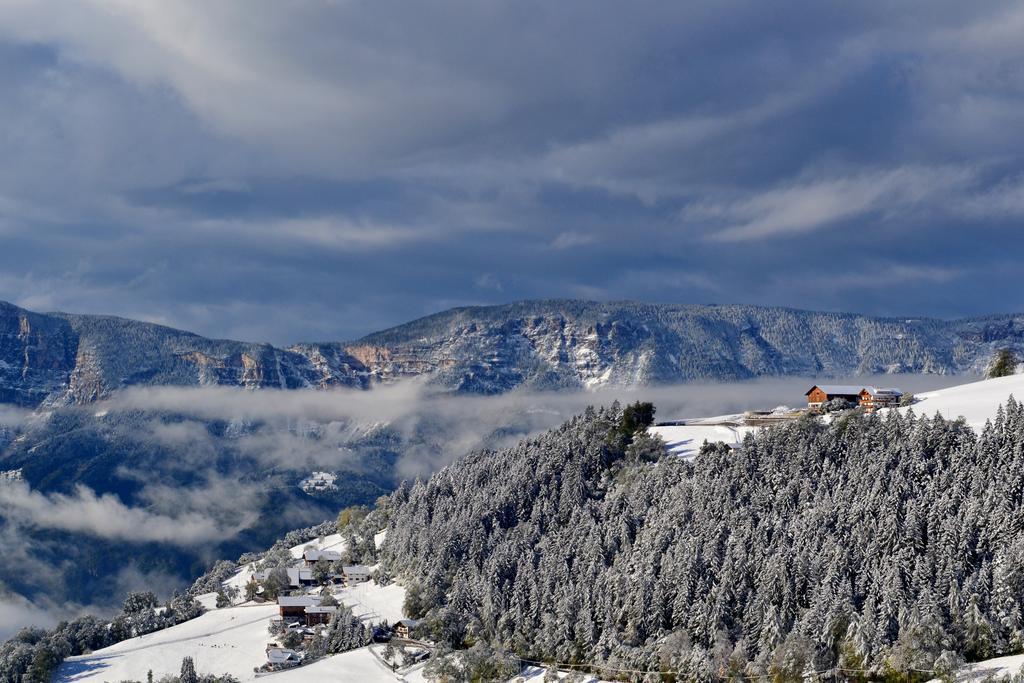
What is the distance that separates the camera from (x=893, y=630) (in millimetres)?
125188

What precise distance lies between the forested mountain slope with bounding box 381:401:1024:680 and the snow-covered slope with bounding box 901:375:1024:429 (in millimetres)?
8526

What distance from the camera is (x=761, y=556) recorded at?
5625 inches

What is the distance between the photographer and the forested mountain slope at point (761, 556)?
12575cm

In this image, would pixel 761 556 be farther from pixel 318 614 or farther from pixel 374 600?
pixel 318 614

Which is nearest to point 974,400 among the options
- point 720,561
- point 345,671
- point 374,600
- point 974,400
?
point 974,400

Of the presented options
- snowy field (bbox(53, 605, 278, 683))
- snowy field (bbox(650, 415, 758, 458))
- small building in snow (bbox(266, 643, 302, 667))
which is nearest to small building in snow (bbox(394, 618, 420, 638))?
small building in snow (bbox(266, 643, 302, 667))

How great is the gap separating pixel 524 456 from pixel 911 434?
64952mm

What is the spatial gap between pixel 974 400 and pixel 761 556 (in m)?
47.7

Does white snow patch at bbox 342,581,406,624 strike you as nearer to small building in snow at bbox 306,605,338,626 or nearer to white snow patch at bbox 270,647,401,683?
small building in snow at bbox 306,605,338,626

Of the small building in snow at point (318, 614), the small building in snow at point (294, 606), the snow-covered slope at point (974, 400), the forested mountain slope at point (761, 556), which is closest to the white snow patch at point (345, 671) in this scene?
the forested mountain slope at point (761, 556)

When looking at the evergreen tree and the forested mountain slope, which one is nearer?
the forested mountain slope

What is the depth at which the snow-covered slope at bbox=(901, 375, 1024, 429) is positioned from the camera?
523ft

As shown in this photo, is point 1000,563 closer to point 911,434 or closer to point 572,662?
point 911,434

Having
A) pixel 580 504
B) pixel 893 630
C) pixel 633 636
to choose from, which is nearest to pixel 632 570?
pixel 633 636
